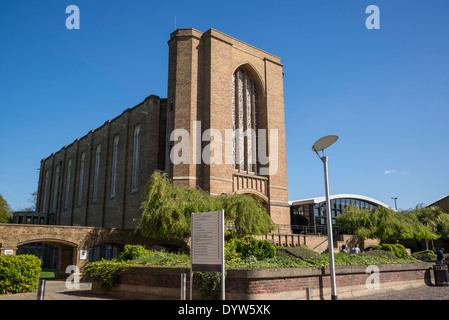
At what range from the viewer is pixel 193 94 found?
32250 mm

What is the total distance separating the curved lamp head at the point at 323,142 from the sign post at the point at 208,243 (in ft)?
15.0

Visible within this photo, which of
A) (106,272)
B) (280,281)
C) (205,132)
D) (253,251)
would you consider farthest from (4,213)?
(280,281)

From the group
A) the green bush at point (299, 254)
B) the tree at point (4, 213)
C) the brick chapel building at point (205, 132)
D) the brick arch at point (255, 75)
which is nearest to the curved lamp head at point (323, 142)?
the green bush at point (299, 254)

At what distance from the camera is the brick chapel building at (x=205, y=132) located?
31531 millimetres

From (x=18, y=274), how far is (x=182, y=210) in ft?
33.4

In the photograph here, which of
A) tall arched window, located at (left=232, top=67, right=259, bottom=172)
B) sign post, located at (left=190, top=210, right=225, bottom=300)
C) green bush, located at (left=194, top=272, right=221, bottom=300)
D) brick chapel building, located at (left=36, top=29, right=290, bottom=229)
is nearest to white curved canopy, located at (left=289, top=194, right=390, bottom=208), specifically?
brick chapel building, located at (left=36, top=29, right=290, bottom=229)

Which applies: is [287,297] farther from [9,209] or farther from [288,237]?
[9,209]

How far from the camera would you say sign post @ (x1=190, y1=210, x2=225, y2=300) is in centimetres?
817

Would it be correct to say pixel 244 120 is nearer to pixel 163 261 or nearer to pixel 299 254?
pixel 163 261

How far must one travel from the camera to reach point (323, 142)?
1138cm

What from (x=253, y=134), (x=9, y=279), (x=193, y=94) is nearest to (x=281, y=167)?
(x=253, y=134)

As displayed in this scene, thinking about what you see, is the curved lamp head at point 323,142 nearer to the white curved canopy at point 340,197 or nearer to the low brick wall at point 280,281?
the low brick wall at point 280,281

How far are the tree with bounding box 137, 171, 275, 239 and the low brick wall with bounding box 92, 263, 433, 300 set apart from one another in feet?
27.6
